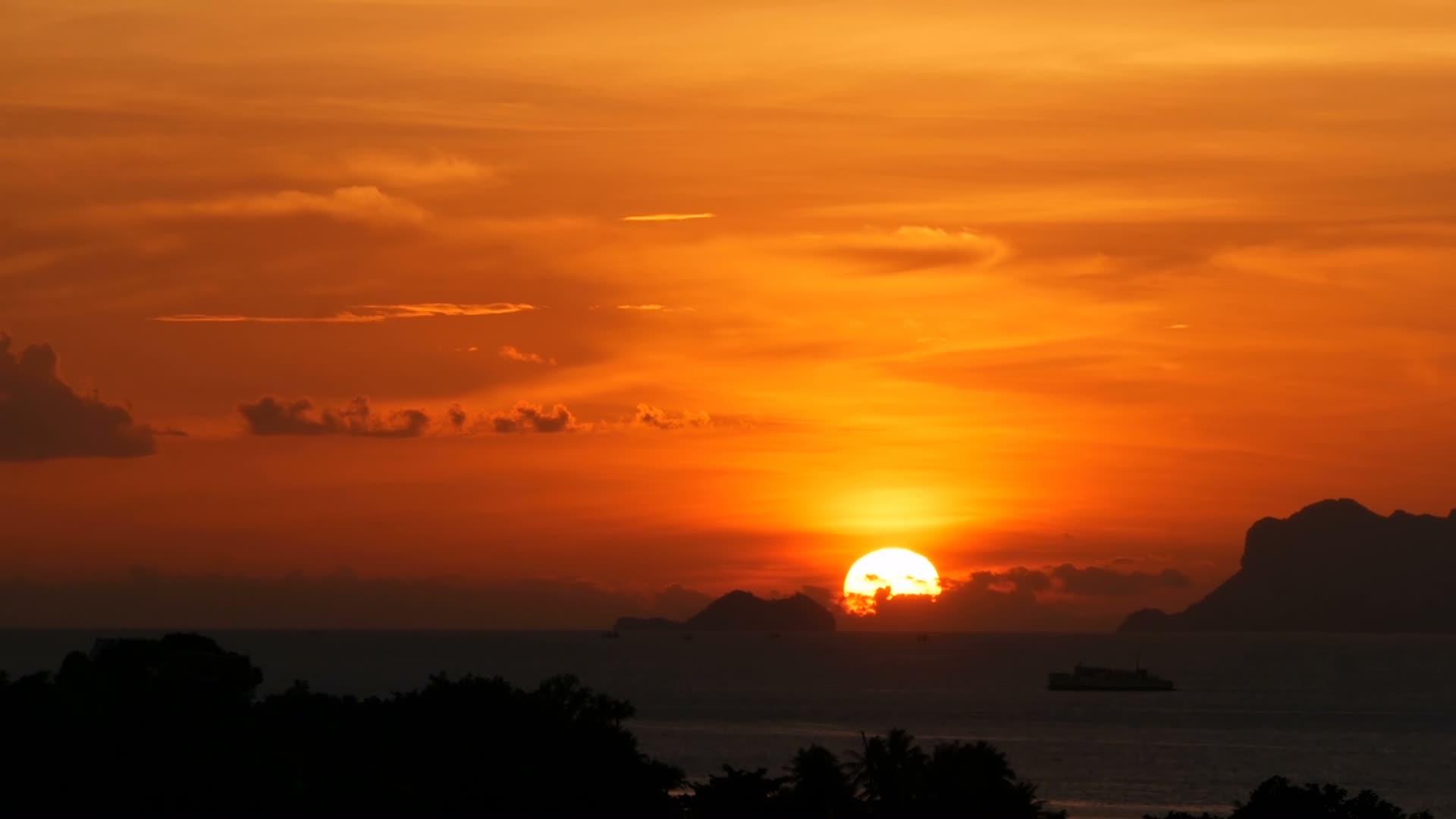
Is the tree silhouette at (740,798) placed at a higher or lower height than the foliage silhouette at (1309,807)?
lower

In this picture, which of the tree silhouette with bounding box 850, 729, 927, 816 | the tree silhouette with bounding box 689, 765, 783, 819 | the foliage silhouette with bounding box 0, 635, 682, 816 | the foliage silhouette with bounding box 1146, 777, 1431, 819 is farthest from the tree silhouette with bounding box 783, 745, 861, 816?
the foliage silhouette with bounding box 1146, 777, 1431, 819

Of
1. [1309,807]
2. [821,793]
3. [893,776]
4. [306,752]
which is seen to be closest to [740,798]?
[821,793]

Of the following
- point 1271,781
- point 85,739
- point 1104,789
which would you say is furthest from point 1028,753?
point 85,739

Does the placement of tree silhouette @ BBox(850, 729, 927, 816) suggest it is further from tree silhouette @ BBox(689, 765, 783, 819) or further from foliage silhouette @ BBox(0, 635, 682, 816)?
foliage silhouette @ BBox(0, 635, 682, 816)

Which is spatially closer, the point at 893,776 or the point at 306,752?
the point at 893,776

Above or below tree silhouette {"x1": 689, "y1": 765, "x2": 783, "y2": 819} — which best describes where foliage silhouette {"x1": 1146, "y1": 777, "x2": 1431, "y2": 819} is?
above

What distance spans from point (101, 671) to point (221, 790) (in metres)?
20.1

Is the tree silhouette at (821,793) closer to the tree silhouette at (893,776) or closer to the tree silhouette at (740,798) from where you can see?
the tree silhouette at (740,798)

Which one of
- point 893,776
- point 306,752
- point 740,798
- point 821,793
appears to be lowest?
point 740,798

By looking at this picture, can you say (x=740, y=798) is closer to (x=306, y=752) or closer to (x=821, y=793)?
(x=821, y=793)

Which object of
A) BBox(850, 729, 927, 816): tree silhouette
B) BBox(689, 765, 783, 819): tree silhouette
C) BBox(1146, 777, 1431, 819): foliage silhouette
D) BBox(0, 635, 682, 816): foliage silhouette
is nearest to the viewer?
BBox(1146, 777, 1431, 819): foliage silhouette

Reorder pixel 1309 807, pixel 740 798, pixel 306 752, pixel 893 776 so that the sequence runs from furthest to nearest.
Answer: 1. pixel 306 752
2. pixel 893 776
3. pixel 740 798
4. pixel 1309 807

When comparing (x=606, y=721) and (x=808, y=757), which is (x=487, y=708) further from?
(x=808, y=757)

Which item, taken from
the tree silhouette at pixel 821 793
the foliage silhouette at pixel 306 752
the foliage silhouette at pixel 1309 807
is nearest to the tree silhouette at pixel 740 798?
the tree silhouette at pixel 821 793
